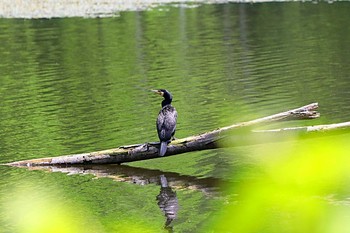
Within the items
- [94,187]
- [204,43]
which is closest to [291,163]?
[94,187]

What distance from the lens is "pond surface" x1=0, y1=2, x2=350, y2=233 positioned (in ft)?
46.5

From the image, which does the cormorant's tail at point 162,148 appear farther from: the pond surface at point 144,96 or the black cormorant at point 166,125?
the pond surface at point 144,96

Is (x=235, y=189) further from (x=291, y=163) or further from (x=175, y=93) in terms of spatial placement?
(x=175, y=93)

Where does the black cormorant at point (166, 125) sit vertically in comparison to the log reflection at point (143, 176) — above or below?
above

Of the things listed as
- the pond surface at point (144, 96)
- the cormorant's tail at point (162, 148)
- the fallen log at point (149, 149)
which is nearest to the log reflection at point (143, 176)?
the pond surface at point (144, 96)

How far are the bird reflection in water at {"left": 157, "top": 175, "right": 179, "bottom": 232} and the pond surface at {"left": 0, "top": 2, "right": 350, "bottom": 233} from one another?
4 cm

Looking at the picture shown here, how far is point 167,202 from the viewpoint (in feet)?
46.7

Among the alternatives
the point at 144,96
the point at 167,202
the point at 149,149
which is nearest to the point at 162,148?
the point at 149,149

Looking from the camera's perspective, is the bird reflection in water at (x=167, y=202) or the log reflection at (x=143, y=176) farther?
the log reflection at (x=143, y=176)

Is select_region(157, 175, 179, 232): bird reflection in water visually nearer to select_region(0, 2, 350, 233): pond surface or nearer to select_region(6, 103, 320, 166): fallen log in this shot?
select_region(0, 2, 350, 233): pond surface

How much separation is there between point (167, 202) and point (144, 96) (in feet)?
40.9

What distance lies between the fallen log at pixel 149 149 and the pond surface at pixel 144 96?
0.86ft

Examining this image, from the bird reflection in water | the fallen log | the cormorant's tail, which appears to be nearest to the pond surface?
the bird reflection in water

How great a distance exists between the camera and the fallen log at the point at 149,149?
15.1 m
